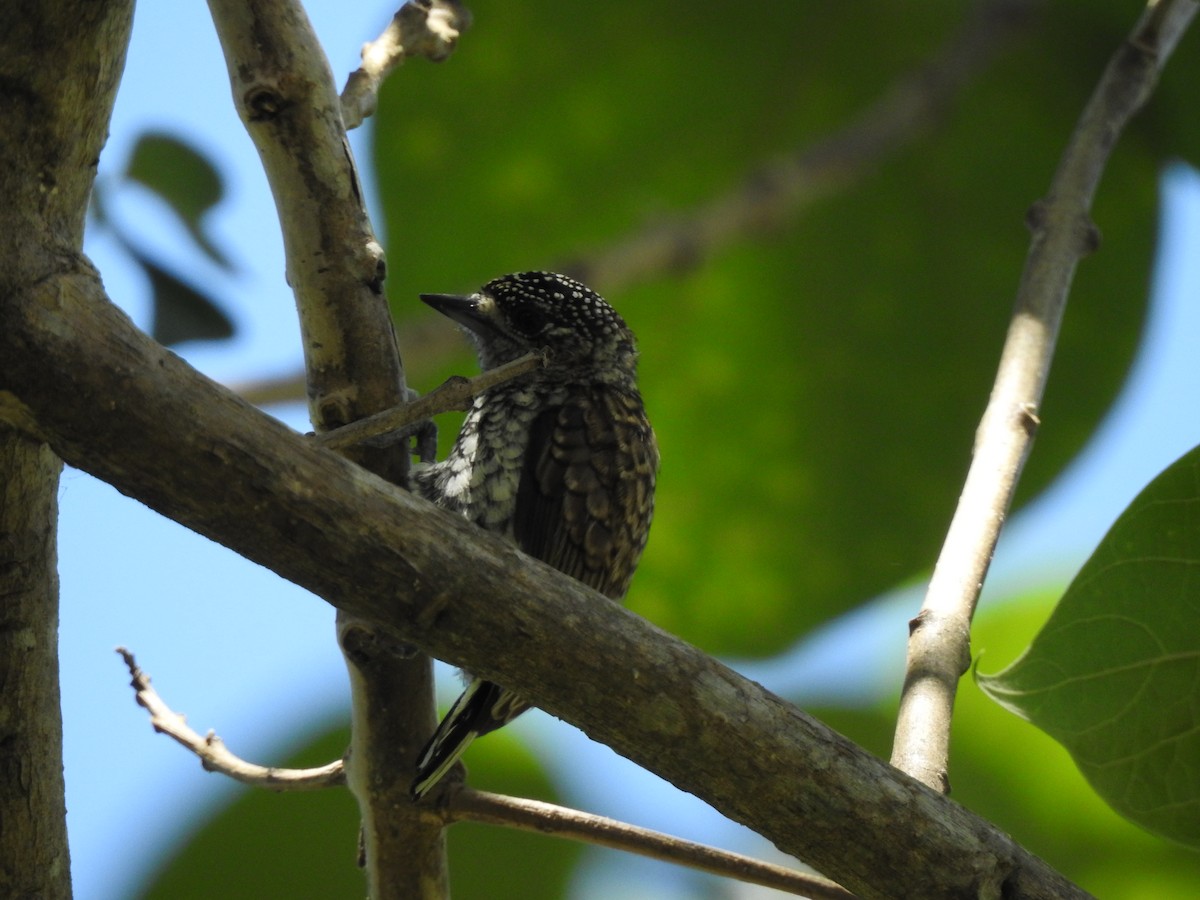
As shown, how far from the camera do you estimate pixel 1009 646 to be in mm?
3967

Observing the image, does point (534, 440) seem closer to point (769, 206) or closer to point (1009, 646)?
point (769, 206)

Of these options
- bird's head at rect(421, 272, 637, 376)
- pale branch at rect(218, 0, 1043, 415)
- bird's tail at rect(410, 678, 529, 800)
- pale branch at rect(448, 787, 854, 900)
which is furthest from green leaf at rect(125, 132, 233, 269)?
pale branch at rect(448, 787, 854, 900)

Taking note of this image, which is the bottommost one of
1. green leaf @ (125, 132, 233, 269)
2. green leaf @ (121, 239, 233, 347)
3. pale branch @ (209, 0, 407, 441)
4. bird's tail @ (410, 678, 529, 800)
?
bird's tail @ (410, 678, 529, 800)

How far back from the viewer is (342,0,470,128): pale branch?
2330mm

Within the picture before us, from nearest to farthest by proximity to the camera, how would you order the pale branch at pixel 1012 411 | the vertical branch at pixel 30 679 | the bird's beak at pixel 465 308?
the vertical branch at pixel 30 679
the pale branch at pixel 1012 411
the bird's beak at pixel 465 308

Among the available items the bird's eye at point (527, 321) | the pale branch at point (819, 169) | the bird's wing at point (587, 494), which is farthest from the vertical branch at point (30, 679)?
the pale branch at point (819, 169)

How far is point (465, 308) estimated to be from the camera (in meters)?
3.16

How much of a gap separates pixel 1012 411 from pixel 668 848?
104 centimetres

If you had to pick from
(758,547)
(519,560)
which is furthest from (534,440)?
(758,547)

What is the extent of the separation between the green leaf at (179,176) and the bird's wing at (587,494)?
1.10 m

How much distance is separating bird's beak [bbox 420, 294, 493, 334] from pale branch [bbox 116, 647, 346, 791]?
3.77 feet

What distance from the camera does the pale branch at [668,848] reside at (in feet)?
6.23

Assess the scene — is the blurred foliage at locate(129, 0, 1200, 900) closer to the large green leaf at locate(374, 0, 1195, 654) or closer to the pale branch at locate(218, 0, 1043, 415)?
the large green leaf at locate(374, 0, 1195, 654)

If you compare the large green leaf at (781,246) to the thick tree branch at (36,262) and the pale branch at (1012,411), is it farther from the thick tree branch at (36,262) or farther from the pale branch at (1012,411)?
the thick tree branch at (36,262)
